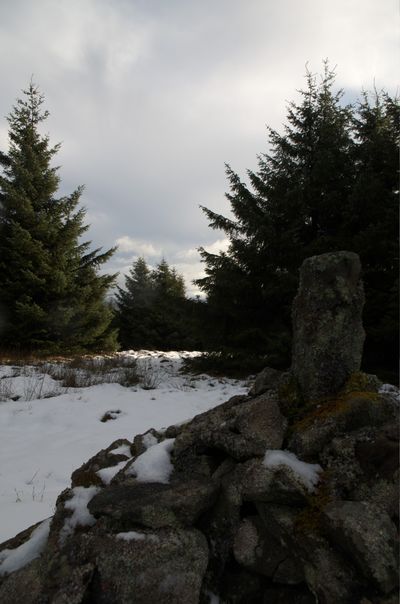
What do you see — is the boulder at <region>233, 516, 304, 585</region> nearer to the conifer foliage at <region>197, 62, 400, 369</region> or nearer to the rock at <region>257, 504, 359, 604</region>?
the rock at <region>257, 504, 359, 604</region>

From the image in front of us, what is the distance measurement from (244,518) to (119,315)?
26.4m

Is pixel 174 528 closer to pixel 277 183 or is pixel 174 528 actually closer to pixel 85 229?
pixel 277 183

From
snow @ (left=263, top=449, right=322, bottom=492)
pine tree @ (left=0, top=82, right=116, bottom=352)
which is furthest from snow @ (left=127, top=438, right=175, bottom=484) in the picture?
pine tree @ (left=0, top=82, right=116, bottom=352)

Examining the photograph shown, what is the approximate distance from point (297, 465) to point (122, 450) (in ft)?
6.62

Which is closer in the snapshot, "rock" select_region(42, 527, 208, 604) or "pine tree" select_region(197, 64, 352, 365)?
"rock" select_region(42, 527, 208, 604)

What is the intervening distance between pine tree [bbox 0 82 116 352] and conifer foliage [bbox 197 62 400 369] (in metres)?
6.79

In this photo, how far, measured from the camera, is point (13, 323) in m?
13.8

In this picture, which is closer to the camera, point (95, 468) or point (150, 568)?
point (150, 568)

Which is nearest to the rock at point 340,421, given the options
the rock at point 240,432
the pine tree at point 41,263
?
the rock at point 240,432

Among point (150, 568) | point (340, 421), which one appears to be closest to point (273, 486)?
point (340, 421)

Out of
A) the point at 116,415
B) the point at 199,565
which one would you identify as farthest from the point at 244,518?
the point at 116,415

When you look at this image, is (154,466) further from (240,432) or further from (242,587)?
(242,587)

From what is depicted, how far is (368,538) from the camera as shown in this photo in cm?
189

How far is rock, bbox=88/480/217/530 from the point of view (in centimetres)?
228
